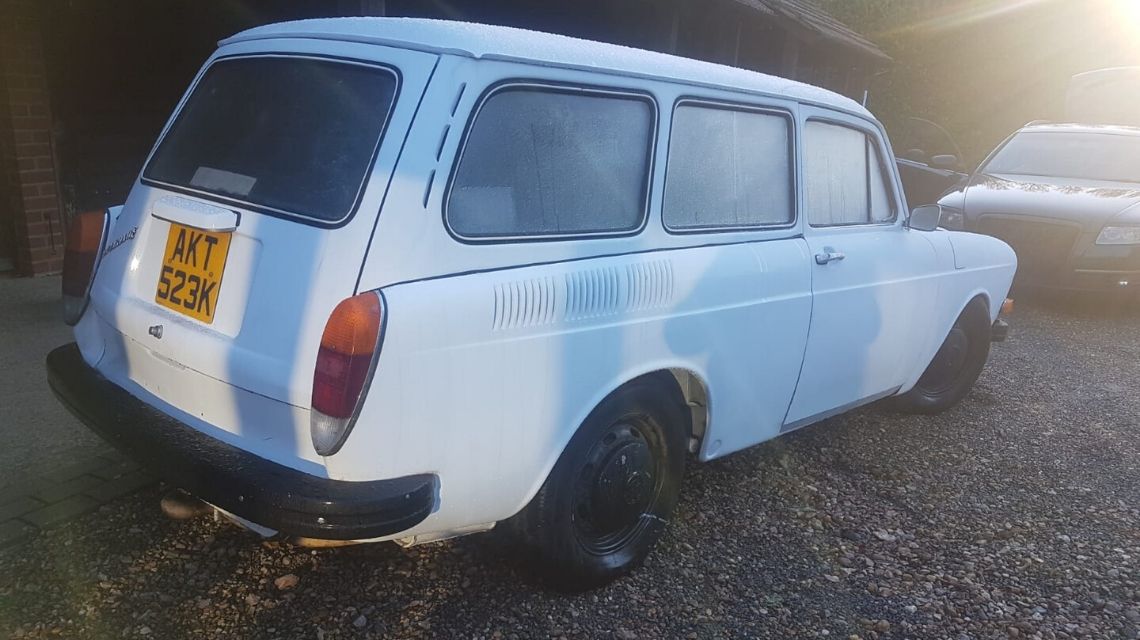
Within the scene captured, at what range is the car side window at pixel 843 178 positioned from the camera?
3559mm

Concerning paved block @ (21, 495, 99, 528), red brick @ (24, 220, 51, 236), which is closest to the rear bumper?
paved block @ (21, 495, 99, 528)

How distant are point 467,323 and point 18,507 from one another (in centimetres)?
203

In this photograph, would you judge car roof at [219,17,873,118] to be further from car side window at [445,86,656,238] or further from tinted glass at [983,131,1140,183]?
tinted glass at [983,131,1140,183]

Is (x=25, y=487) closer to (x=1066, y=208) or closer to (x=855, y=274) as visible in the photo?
(x=855, y=274)

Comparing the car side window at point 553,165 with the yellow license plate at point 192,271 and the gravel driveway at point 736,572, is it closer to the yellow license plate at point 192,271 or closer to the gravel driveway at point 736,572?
the yellow license plate at point 192,271

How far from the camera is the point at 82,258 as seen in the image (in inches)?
115

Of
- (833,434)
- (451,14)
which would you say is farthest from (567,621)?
(451,14)

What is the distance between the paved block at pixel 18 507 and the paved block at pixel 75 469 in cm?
16

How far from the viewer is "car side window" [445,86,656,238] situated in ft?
7.73

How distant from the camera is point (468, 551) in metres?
3.04

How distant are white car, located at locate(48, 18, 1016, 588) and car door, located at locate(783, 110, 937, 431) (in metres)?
0.11

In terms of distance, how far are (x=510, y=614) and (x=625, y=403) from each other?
764 mm


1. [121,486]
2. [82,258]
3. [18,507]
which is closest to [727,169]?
[82,258]

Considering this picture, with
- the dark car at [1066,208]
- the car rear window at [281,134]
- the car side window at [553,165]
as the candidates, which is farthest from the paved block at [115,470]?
the dark car at [1066,208]
